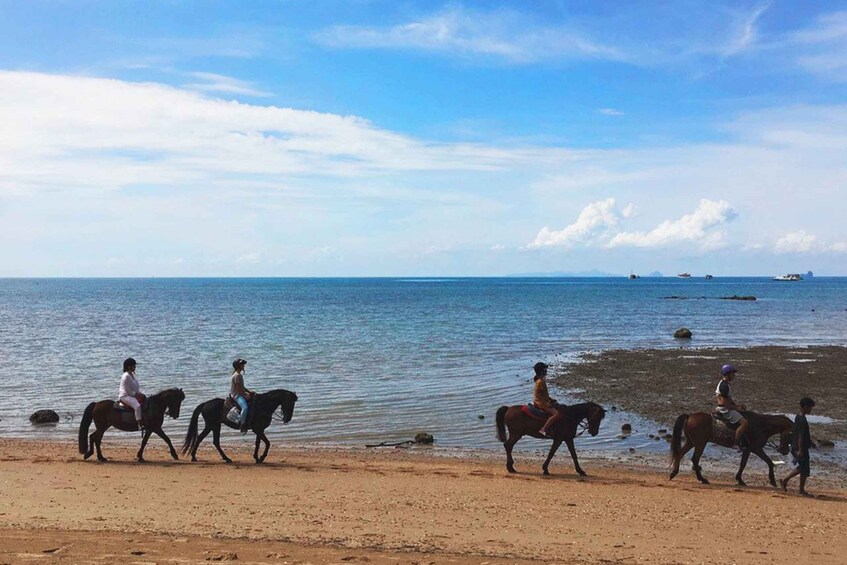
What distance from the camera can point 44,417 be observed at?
868 inches

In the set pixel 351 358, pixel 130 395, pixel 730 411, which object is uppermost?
pixel 730 411

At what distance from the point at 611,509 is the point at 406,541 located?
4127 mm

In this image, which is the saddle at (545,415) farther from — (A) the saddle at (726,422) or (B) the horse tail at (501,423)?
(A) the saddle at (726,422)

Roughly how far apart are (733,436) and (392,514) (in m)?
7.50

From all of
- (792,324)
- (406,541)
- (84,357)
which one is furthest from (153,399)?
(792,324)

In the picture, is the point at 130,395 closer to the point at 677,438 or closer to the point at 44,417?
the point at 44,417

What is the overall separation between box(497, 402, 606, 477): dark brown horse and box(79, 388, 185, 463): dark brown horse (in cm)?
737

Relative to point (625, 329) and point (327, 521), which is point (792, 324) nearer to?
point (625, 329)

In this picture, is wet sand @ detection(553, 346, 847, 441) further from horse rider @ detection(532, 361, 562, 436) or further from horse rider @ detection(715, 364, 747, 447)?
horse rider @ detection(532, 361, 562, 436)

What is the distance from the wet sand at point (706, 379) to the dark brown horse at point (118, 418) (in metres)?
14.7

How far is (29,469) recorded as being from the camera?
1496 centimetres

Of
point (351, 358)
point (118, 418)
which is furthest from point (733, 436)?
point (351, 358)

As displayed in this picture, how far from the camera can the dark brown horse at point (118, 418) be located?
16.1 meters

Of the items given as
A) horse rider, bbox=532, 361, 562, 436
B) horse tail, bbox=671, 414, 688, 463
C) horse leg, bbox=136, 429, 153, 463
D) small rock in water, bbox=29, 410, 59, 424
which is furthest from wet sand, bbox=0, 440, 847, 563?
small rock in water, bbox=29, 410, 59, 424
